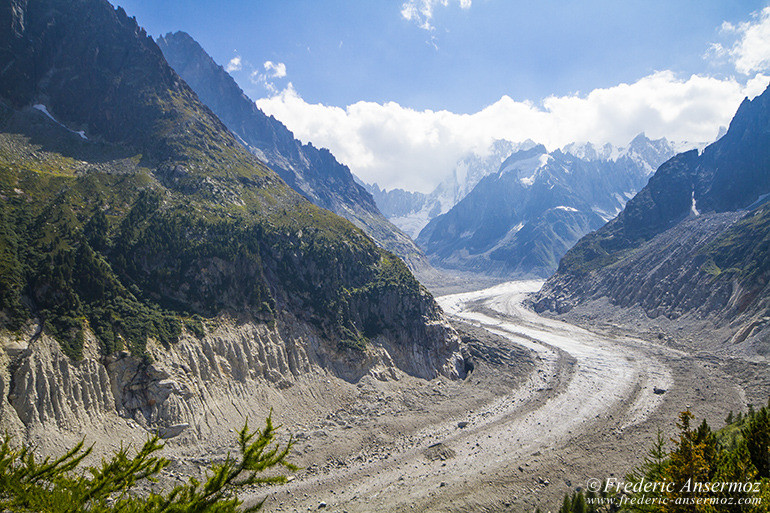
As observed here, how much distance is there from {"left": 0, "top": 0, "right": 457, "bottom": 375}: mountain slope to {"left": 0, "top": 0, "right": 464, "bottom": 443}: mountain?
A: 0.35 metres

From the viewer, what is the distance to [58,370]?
40.5 meters

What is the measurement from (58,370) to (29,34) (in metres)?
113

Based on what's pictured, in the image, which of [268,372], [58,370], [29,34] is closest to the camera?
[58,370]

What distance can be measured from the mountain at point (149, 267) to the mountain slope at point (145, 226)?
0.35 meters

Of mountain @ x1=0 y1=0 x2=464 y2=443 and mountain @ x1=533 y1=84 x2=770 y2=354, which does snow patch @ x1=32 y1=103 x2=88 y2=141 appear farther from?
mountain @ x1=533 y1=84 x2=770 y2=354

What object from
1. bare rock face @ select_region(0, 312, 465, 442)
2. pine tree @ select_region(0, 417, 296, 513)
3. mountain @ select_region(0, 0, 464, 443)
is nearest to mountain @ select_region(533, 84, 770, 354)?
mountain @ select_region(0, 0, 464, 443)

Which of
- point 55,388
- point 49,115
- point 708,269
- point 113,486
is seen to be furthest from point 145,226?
point 708,269

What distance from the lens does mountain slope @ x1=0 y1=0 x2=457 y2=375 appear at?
50500 millimetres

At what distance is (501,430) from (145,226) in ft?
220

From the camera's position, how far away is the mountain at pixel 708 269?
10344cm

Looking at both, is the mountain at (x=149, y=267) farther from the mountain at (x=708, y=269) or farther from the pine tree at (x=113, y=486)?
the mountain at (x=708, y=269)

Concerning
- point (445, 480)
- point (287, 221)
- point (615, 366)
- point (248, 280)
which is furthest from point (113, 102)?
Result: point (615, 366)

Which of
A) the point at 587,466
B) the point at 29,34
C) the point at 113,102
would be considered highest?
the point at 29,34

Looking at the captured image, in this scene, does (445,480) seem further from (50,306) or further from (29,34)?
(29,34)
